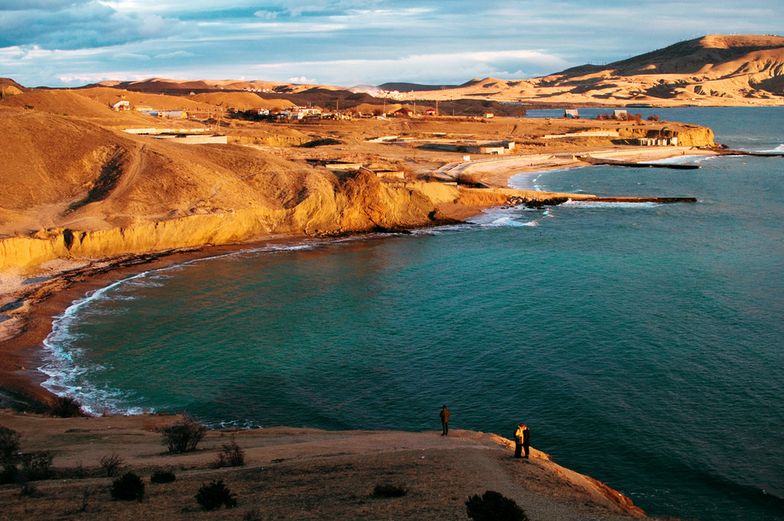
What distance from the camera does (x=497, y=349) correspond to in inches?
1198

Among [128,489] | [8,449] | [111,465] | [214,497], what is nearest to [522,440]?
[214,497]

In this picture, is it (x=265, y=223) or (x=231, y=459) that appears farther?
(x=265, y=223)

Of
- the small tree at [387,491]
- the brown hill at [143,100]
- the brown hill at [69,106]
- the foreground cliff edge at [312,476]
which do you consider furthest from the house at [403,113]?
the small tree at [387,491]

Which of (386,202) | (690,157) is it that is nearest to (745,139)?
(690,157)

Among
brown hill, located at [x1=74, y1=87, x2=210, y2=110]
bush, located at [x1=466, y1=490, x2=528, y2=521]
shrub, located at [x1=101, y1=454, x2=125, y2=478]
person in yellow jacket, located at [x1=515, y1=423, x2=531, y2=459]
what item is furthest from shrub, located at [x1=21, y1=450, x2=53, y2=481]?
brown hill, located at [x1=74, y1=87, x2=210, y2=110]

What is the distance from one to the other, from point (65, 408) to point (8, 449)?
6.52 m

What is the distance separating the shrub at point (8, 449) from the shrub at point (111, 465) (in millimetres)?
1681

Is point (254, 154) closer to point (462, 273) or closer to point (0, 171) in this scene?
point (0, 171)

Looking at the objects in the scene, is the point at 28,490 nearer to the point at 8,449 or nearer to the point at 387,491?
the point at 8,449

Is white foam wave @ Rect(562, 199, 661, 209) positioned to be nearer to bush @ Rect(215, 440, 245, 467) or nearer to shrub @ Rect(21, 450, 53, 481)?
bush @ Rect(215, 440, 245, 467)

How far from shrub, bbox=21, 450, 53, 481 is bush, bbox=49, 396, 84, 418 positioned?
250 inches

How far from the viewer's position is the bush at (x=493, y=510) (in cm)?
1289

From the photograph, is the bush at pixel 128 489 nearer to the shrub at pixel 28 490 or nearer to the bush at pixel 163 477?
the bush at pixel 163 477

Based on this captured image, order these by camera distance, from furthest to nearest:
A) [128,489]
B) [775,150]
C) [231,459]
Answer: [775,150] < [231,459] < [128,489]
